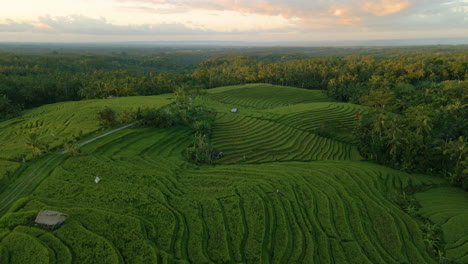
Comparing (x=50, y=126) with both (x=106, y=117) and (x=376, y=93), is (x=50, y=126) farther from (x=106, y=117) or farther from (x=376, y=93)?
(x=376, y=93)

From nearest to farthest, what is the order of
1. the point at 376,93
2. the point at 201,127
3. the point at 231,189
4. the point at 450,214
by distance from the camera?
the point at 450,214 → the point at 231,189 → the point at 201,127 → the point at 376,93

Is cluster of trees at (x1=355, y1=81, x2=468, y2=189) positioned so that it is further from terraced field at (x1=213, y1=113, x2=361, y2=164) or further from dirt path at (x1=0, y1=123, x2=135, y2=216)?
dirt path at (x1=0, y1=123, x2=135, y2=216)

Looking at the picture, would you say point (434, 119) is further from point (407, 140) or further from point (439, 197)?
Result: point (439, 197)

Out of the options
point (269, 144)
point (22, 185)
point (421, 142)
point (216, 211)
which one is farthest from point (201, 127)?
point (421, 142)

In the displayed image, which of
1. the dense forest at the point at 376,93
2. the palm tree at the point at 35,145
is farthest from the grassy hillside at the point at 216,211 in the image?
the dense forest at the point at 376,93

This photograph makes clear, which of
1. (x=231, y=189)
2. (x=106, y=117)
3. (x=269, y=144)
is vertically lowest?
(x=269, y=144)

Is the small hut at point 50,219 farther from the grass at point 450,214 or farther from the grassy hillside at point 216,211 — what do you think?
the grass at point 450,214

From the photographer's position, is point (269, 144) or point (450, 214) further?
point (269, 144)

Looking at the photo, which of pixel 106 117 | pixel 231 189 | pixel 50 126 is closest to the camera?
pixel 231 189
